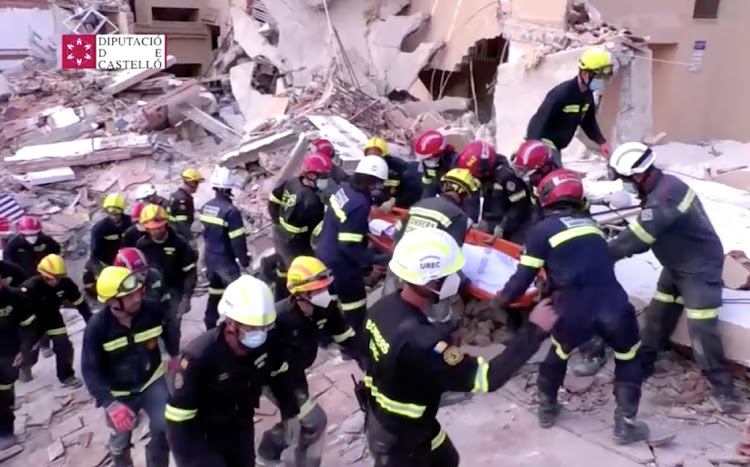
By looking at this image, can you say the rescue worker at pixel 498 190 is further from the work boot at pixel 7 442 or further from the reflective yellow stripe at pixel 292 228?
the work boot at pixel 7 442

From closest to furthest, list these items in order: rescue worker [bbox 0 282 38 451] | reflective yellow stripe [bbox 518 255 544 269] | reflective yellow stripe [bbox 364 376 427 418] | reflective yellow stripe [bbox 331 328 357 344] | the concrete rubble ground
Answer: reflective yellow stripe [bbox 364 376 427 418] → reflective yellow stripe [bbox 518 255 544 269] → reflective yellow stripe [bbox 331 328 357 344] → the concrete rubble ground → rescue worker [bbox 0 282 38 451]

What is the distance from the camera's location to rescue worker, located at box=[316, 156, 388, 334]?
5203 millimetres

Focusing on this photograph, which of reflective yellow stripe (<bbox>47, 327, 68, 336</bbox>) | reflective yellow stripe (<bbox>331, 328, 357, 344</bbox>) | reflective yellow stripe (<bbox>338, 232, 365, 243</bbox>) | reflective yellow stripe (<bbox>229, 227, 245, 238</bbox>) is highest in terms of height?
reflective yellow stripe (<bbox>338, 232, 365, 243</bbox>)

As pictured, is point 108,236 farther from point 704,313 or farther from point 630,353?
point 704,313

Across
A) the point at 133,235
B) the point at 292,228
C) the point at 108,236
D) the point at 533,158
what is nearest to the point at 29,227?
the point at 108,236

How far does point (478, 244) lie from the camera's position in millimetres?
5215

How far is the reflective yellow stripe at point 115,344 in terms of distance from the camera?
169 inches

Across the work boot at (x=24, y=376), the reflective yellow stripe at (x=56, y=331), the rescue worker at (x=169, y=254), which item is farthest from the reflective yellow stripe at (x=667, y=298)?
the work boot at (x=24, y=376)

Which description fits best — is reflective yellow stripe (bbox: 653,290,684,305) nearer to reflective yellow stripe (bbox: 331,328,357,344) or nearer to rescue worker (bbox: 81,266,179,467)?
reflective yellow stripe (bbox: 331,328,357,344)

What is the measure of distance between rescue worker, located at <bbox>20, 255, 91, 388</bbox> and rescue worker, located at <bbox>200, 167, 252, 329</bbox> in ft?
3.84

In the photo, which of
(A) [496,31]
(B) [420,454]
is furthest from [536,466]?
(A) [496,31]

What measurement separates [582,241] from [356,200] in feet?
5.99

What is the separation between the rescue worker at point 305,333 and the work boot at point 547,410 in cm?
126

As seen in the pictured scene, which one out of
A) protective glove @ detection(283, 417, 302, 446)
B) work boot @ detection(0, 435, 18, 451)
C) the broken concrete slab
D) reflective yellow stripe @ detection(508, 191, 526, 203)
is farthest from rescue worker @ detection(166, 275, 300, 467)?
the broken concrete slab
